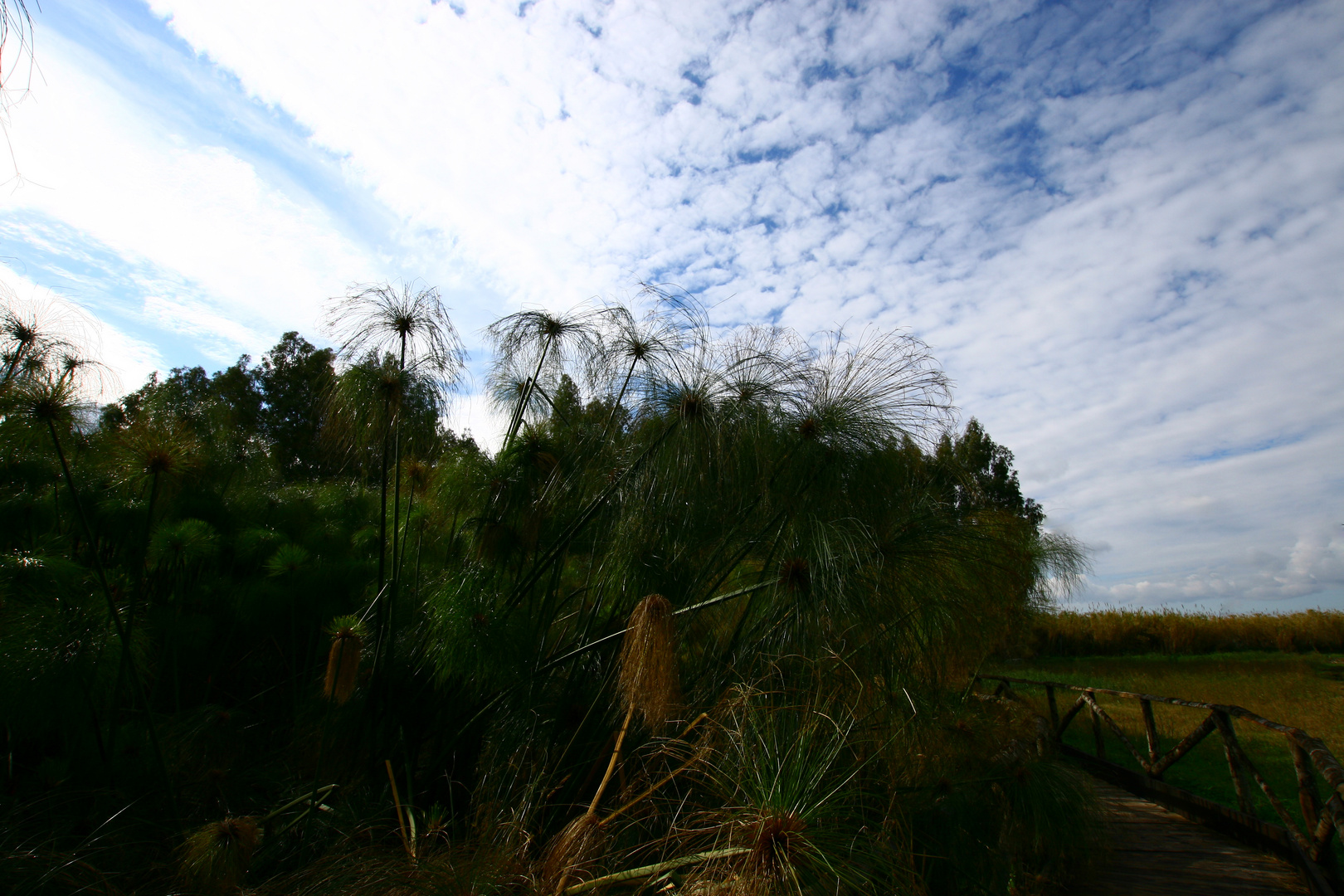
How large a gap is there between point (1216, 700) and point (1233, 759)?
6.24 m

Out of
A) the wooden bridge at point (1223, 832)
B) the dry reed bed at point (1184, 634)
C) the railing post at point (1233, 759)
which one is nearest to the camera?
the wooden bridge at point (1223, 832)

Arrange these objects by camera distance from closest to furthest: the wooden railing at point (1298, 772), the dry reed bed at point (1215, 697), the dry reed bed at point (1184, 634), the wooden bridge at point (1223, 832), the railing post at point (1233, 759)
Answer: the wooden railing at point (1298, 772), the wooden bridge at point (1223, 832), the railing post at point (1233, 759), the dry reed bed at point (1215, 697), the dry reed bed at point (1184, 634)

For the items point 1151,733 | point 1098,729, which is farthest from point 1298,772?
point 1098,729

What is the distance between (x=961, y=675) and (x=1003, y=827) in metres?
1.11

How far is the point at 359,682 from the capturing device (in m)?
4.34

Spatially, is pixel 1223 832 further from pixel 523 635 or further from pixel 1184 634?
pixel 1184 634

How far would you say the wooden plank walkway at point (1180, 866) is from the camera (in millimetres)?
4820

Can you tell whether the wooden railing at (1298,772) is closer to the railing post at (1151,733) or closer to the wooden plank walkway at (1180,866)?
the railing post at (1151,733)

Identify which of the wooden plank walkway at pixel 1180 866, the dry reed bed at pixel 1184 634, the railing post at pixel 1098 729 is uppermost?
the dry reed bed at pixel 1184 634

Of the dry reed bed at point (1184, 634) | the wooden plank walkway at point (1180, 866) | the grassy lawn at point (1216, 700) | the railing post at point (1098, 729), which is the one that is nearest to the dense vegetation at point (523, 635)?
the wooden plank walkway at point (1180, 866)

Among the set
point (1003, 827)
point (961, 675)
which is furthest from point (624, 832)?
point (961, 675)

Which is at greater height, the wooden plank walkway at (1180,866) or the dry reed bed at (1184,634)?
the dry reed bed at (1184,634)

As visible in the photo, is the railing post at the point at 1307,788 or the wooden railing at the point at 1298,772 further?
the railing post at the point at 1307,788

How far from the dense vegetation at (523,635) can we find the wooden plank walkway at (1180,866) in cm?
44
